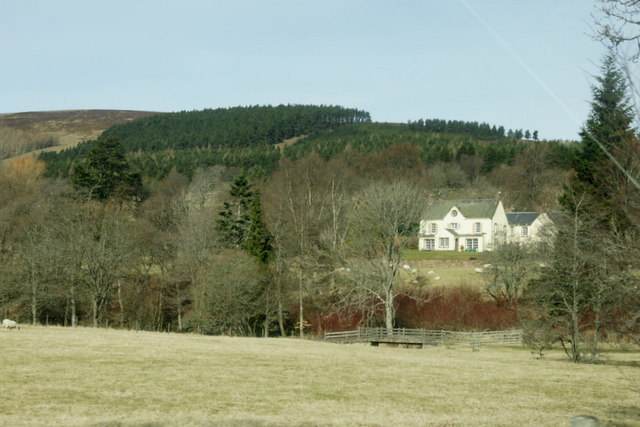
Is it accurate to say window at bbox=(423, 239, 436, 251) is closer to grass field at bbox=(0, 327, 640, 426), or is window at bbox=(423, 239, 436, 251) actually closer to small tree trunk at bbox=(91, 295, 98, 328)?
small tree trunk at bbox=(91, 295, 98, 328)

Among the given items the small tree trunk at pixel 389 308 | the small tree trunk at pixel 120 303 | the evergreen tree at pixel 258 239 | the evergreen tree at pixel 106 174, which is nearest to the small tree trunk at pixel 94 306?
the small tree trunk at pixel 120 303

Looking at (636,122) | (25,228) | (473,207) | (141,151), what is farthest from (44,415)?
(141,151)

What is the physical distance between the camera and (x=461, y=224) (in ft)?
311

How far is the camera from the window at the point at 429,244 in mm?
95875

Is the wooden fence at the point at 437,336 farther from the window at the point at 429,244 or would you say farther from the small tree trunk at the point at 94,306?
the window at the point at 429,244

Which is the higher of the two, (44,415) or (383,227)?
(383,227)

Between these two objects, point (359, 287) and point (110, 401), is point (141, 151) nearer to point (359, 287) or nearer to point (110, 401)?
point (359, 287)

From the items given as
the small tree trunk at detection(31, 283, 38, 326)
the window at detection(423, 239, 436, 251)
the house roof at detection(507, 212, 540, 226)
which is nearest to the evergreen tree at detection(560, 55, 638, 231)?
the small tree trunk at detection(31, 283, 38, 326)

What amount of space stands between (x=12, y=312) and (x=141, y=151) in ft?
475

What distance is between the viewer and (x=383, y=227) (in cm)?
5269

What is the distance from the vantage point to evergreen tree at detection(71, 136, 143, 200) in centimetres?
8438

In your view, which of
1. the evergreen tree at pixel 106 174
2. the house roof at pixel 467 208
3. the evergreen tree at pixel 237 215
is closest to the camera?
the evergreen tree at pixel 237 215

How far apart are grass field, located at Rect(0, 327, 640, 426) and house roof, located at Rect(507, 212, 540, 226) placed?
69.1m

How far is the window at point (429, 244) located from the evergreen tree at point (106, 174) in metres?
41.9
